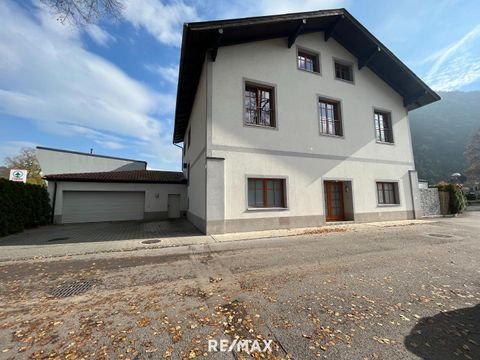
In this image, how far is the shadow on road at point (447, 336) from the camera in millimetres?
2134

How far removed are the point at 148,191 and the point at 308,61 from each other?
13362 mm

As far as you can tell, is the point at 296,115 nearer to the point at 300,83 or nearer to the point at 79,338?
the point at 300,83

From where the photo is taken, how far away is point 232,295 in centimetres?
345

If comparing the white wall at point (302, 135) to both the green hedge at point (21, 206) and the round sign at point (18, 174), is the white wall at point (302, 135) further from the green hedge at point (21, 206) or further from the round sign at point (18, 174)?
the round sign at point (18, 174)

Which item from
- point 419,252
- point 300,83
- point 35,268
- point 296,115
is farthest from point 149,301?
point 300,83

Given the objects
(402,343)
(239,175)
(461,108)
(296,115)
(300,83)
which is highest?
(461,108)

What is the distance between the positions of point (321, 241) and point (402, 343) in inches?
201

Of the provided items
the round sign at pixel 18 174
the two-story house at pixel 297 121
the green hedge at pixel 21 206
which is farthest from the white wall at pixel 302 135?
the round sign at pixel 18 174

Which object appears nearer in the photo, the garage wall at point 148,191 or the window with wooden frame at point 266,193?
the window with wooden frame at point 266,193

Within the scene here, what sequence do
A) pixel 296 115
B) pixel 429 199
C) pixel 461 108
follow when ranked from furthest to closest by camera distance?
pixel 461 108, pixel 429 199, pixel 296 115

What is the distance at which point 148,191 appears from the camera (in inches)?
608

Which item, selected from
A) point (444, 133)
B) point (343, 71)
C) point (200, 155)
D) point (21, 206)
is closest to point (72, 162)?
point (21, 206)

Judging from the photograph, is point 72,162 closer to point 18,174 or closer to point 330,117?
point 18,174

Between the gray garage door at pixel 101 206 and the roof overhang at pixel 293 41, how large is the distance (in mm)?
7190
